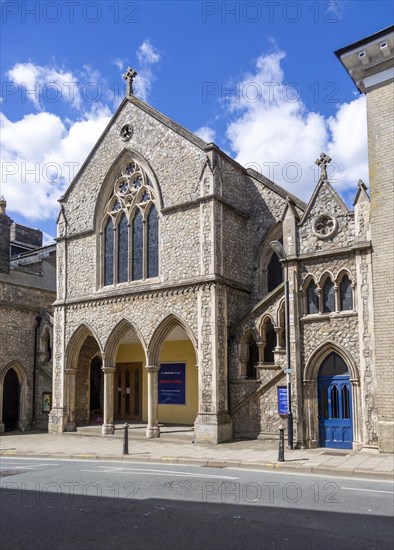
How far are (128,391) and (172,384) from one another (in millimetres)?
2959

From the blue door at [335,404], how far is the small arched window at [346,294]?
4.85 feet

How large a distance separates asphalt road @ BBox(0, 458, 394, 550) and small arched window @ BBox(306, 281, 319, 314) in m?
→ 5.87

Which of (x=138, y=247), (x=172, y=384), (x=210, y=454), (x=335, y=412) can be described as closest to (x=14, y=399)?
(x=172, y=384)

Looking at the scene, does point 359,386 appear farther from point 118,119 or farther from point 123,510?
point 118,119

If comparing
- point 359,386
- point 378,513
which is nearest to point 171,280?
point 359,386

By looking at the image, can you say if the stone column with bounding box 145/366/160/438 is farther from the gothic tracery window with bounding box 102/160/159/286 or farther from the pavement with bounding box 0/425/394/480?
the gothic tracery window with bounding box 102/160/159/286

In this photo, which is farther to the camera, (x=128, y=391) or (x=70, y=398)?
(x=128, y=391)

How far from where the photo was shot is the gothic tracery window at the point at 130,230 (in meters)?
21.7

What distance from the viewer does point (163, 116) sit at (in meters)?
21.8

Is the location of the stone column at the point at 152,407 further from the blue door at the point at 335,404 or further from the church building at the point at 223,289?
the blue door at the point at 335,404

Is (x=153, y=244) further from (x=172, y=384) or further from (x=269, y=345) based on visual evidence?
(x=172, y=384)

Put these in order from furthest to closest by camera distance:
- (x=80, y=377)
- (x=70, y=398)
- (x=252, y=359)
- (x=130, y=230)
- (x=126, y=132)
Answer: (x=80, y=377) → (x=70, y=398) → (x=126, y=132) → (x=130, y=230) → (x=252, y=359)

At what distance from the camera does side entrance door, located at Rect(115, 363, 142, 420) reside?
25484 millimetres

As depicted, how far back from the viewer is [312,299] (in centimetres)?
1686
